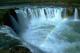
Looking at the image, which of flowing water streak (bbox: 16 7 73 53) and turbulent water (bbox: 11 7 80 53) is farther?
flowing water streak (bbox: 16 7 73 53)

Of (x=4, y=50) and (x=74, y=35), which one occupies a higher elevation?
(x=4, y=50)

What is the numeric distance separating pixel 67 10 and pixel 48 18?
4.68ft

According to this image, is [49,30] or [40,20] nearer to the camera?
→ [49,30]

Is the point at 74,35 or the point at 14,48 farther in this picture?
the point at 74,35

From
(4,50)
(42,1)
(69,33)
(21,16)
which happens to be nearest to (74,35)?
(69,33)

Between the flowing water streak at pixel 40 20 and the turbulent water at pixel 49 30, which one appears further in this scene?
the flowing water streak at pixel 40 20

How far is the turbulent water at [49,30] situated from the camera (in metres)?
8.77

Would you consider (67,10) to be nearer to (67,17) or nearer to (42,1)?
(67,17)

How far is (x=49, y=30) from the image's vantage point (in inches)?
464

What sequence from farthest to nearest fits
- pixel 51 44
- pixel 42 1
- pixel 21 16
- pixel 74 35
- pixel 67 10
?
pixel 42 1 → pixel 67 10 → pixel 21 16 → pixel 74 35 → pixel 51 44

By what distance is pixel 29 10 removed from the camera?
13633mm

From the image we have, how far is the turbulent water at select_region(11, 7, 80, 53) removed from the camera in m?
8.77

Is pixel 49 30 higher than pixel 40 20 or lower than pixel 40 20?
higher

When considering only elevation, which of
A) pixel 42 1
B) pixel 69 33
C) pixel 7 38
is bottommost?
pixel 42 1
